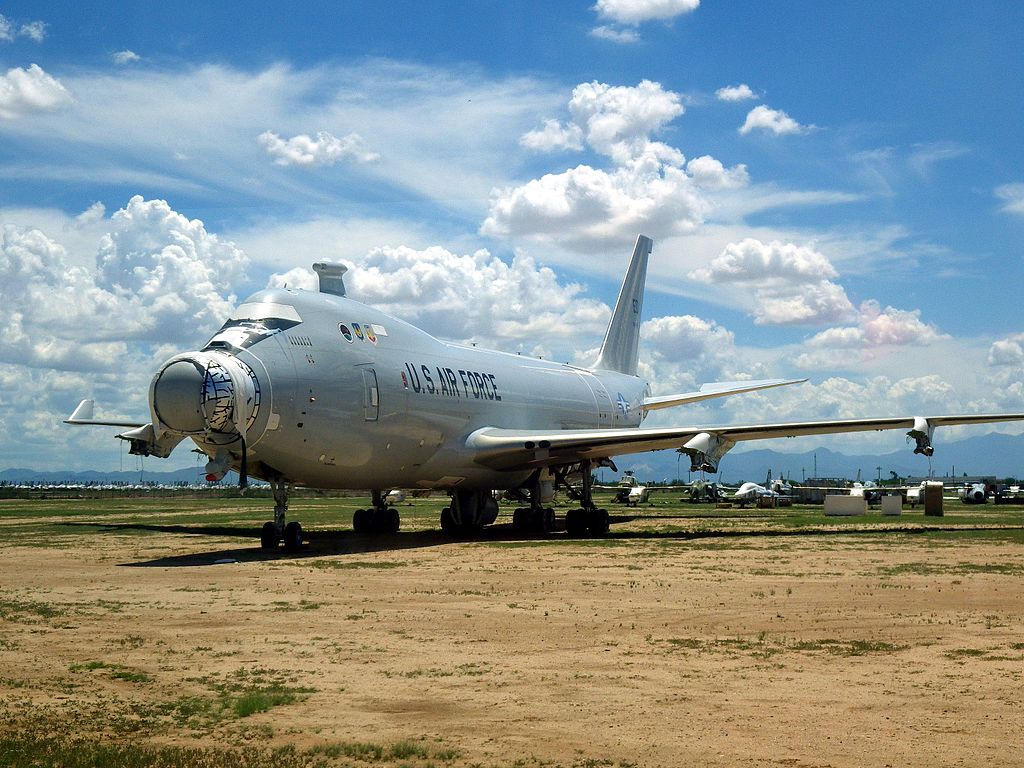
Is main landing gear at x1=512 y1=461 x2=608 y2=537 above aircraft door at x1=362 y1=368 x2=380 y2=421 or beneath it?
beneath

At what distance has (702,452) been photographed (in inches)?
1129

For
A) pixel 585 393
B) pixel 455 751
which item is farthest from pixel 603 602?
pixel 585 393

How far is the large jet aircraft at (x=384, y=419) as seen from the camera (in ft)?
72.6

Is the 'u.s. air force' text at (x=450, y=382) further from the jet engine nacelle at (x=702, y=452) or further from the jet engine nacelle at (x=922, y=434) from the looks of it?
the jet engine nacelle at (x=922, y=434)

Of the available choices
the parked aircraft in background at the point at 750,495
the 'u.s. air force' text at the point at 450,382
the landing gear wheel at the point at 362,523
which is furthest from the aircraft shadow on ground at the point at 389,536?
the parked aircraft in background at the point at 750,495

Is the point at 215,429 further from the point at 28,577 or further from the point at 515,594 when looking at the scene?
the point at 515,594

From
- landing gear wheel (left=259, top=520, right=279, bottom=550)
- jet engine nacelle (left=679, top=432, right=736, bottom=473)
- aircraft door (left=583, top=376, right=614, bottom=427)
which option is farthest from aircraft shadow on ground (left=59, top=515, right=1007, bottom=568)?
aircraft door (left=583, top=376, right=614, bottom=427)

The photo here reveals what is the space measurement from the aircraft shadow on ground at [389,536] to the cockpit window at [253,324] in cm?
455

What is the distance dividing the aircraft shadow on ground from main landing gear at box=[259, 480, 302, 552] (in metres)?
0.20

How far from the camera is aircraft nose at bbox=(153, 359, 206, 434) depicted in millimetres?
20938

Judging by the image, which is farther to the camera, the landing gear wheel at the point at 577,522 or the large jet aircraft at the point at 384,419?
the landing gear wheel at the point at 577,522

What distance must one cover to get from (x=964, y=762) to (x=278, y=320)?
63.8ft

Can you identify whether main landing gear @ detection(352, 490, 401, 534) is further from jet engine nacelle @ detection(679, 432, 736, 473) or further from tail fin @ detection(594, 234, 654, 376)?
tail fin @ detection(594, 234, 654, 376)

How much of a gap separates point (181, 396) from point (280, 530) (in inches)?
179
